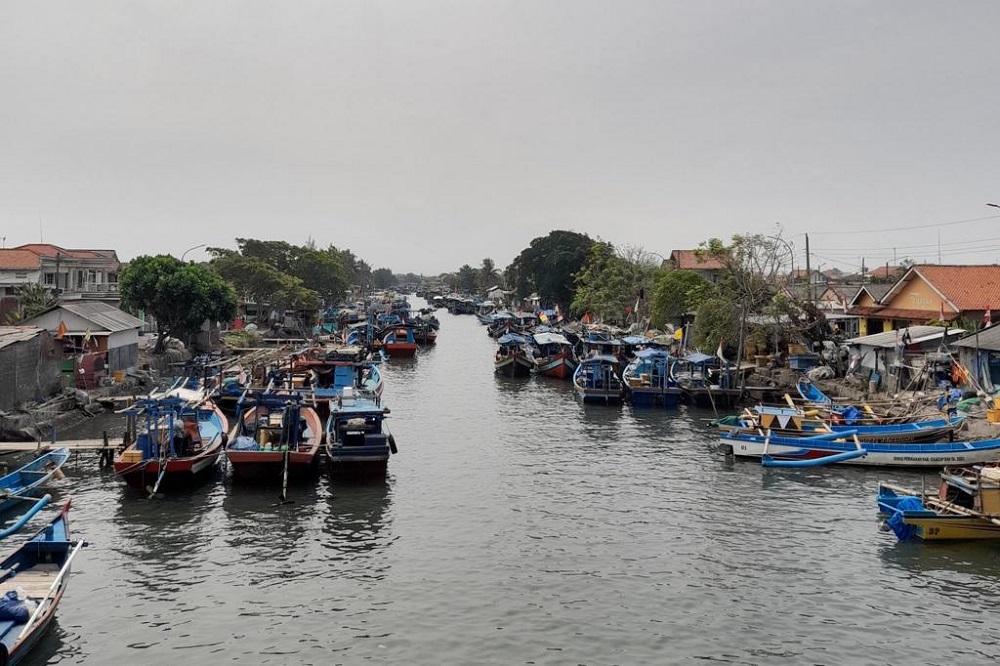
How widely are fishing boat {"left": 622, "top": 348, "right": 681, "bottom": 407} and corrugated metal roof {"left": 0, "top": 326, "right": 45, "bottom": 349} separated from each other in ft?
90.2

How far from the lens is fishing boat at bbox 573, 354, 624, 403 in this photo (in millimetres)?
40938

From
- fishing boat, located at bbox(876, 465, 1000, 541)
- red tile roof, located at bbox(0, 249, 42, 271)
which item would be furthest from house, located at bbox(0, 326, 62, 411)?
fishing boat, located at bbox(876, 465, 1000, 541)

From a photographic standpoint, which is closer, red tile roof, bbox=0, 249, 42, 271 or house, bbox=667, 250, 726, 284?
red tile roof, bbox=0, 249, 42, 271

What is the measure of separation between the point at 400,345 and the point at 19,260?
2810cm

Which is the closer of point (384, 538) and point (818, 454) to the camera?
point (384, 538)

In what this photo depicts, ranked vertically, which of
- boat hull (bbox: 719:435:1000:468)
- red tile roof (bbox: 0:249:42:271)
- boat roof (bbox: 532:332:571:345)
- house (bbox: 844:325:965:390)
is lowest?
boat hull (bbox: 719:435:1000:468)

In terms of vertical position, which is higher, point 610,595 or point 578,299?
point 578,299

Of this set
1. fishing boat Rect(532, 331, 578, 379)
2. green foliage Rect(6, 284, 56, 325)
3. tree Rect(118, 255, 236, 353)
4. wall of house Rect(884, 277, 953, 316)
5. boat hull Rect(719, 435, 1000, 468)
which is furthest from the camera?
fishing boat Rect(532, 331, 578, 379)

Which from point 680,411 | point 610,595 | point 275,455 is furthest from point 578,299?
point 610,595

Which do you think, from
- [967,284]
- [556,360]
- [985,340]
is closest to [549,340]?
[556,360]

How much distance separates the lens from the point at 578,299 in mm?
88000

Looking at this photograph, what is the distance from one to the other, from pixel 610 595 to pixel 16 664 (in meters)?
10.8

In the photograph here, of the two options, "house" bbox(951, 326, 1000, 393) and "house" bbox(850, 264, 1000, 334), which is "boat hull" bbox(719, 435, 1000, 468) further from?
"house" bbox(850, 264, 1000, 334)

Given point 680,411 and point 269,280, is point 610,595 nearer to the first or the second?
point 680,411
